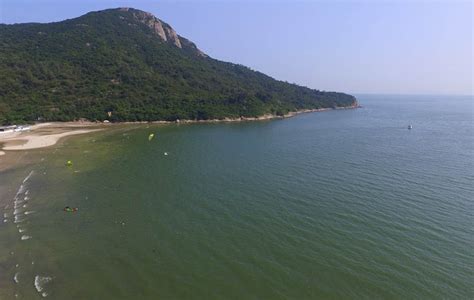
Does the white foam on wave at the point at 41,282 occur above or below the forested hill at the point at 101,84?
below

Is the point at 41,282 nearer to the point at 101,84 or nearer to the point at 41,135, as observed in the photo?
the point at 41,135

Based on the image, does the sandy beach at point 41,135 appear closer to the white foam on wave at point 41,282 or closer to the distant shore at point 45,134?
the distant shore at point 45,134

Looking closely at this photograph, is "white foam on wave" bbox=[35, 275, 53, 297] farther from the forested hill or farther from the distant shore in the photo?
the forested hill

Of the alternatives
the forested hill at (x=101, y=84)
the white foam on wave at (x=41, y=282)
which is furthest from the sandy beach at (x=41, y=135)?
the white foam on wave at (x=41, y=282)

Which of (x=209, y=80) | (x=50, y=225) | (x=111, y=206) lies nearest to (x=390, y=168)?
(x=111, y=206)

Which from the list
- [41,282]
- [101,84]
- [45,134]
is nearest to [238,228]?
[41,282]

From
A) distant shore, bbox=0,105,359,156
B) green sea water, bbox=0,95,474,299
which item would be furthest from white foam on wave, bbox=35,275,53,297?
distant shore, bbox=0,105,359,156
